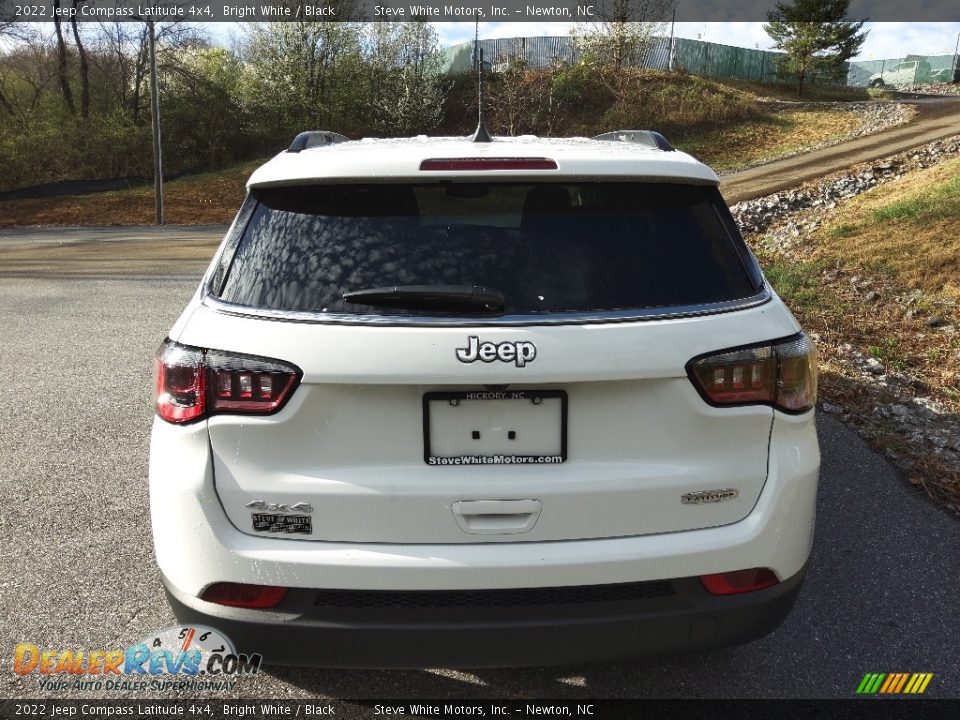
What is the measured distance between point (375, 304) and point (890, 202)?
12523mm

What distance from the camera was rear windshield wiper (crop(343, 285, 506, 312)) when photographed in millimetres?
2057

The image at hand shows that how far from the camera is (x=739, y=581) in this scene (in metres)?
2.20

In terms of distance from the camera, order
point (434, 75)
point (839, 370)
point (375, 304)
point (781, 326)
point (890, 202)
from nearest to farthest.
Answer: point (375, 304) → point (781, 326) → point (839, 370) → point (890, 202) → point (434, 75)

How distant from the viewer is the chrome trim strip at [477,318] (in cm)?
203

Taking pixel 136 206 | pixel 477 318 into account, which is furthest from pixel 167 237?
pixel 477 318

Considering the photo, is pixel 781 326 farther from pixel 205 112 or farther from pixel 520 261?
pixel 205 112

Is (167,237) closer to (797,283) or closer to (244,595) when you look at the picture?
(797,283)

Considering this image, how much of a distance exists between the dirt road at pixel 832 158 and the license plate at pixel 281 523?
1742 cm

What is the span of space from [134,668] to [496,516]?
1.61 m

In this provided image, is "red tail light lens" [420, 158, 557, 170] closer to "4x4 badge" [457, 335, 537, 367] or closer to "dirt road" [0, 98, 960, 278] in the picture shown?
"4x4 badge" [457, 335, 537, 367]

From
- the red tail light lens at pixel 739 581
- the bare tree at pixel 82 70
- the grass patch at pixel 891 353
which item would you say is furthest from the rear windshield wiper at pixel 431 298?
the bare tree at pixel 82 70

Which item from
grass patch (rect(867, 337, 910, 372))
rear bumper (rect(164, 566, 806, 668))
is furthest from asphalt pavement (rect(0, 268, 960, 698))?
grass patch (rect(867, 337, 910, 372))

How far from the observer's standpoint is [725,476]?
2.13 m

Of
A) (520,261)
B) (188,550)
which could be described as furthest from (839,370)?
(188,550)
